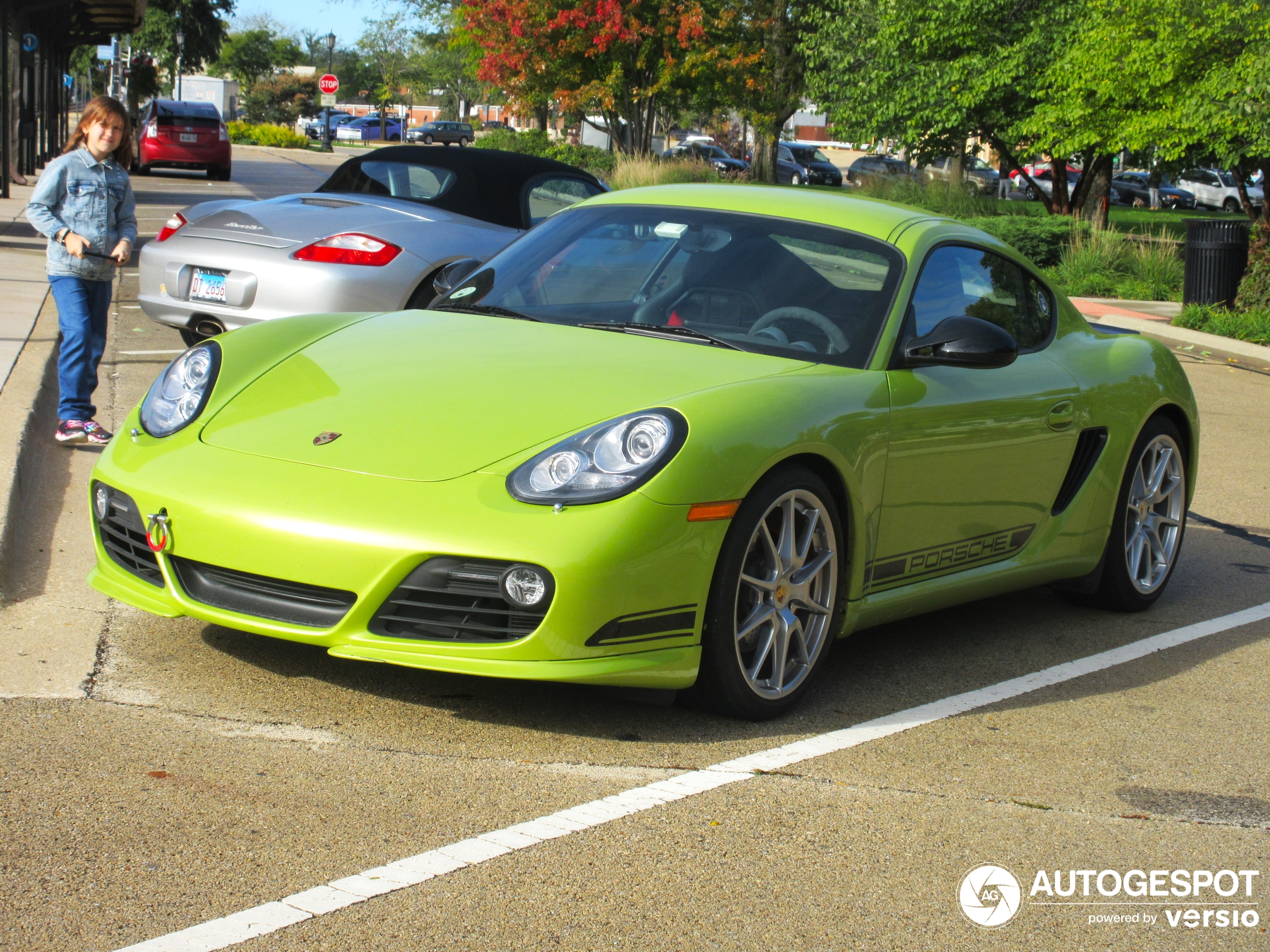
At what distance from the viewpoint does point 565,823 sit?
3355mm

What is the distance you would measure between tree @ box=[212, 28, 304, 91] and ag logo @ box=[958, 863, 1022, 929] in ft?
340

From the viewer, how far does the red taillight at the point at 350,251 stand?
317 inches

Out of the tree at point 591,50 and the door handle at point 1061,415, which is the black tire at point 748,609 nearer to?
the door handle at point 1061,415

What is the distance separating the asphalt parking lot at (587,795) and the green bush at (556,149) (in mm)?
28538

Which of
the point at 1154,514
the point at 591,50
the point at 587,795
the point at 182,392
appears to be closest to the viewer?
the point at 587,795

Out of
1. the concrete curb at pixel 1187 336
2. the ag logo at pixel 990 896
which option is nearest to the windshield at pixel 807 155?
the concrete curb at pixel 1187 336

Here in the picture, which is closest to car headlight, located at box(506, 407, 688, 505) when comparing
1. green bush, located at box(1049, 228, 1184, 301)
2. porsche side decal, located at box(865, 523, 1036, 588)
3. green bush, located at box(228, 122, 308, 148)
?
porsche side decal, located at box(865, 523, 1036, 588)

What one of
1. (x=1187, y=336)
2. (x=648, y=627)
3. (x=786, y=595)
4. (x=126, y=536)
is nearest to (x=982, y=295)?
(x=786, y=595)

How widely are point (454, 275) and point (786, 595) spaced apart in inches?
79.8

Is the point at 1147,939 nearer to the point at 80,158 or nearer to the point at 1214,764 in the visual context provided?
the point at 1214,764

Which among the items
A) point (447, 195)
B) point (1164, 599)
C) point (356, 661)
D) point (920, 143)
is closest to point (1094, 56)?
point (920, 143)

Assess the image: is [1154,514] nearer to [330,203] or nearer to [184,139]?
[330,203]

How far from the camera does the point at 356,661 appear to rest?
4.38m

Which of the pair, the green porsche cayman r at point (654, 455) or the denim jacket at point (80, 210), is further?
the denim jacket at point (80, 210)
